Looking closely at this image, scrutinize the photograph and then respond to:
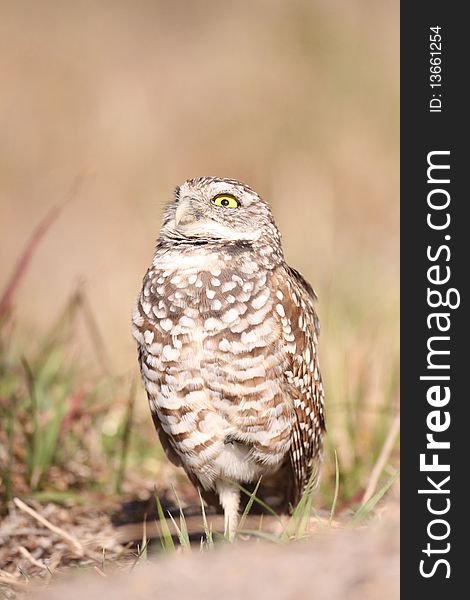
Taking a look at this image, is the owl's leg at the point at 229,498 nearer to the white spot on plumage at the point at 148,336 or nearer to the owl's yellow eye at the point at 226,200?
the white spot on plumage at the point at 148,336

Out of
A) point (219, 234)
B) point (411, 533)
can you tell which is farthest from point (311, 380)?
point (411, 533)

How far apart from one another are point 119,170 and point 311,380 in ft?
20.0

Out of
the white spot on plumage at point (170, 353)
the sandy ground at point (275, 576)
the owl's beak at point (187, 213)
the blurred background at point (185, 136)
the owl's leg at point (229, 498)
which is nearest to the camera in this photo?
the sandy ground at point (275, 576)

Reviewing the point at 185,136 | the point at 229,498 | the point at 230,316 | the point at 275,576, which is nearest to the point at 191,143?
the point at 185,136

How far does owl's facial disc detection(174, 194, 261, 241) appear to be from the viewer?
11.6 ft

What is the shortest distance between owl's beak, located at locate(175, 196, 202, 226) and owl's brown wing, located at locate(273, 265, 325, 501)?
15.8 inches

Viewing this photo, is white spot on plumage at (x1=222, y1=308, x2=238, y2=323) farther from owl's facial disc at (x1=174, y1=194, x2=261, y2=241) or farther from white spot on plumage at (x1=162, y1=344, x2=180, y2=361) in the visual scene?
owl's facial disc at (x1=174, y1=194, x2=261, y2=241)

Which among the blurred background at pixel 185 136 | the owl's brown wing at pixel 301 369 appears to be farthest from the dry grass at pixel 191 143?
the owl's brown wing at pixel 301 369

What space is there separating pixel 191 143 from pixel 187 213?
631cm

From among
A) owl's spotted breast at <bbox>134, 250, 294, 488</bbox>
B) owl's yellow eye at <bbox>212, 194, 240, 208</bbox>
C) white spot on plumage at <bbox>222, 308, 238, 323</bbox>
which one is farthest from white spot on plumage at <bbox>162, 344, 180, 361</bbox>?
owl's yellow eye at <bbox>212, 194, 240, 208</bbox>

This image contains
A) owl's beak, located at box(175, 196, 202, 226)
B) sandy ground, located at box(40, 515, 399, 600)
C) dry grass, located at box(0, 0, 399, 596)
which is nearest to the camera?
sandy ground, located at box(40, 515, 399, 600)

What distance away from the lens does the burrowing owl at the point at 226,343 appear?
134 inches

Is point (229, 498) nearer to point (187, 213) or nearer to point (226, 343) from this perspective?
point (226, 343)

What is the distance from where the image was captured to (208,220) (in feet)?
11.7
